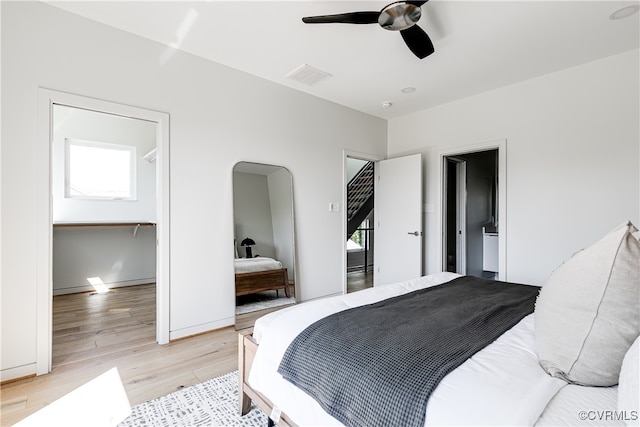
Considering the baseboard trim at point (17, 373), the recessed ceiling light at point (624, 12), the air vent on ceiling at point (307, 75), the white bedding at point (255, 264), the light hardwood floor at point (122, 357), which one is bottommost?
the light hardwood floor at point (122, 357)

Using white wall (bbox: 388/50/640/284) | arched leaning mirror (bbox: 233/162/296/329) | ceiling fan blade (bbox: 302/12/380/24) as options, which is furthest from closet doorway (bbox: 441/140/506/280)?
ceiling fan blade (bbox: 302/12/380/24)

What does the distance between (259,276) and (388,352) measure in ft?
8.39

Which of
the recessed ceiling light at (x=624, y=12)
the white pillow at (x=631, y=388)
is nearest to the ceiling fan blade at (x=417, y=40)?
the recessed ceiling light at (x=624, y=12)

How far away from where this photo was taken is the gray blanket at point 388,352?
3.34 ft

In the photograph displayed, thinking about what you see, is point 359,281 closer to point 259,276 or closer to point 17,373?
point 259,276

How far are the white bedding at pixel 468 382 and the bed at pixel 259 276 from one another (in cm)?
176

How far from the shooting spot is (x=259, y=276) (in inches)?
140

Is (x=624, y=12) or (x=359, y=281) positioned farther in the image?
(x=359, y=281)

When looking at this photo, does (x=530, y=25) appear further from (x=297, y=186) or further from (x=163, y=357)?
(x=163, y=357)

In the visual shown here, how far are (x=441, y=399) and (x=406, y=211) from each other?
3560 millimetres

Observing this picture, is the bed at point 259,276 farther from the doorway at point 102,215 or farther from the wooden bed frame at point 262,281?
the doorway at point 102,215

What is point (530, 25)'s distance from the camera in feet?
8.14

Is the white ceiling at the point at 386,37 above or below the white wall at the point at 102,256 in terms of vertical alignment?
above

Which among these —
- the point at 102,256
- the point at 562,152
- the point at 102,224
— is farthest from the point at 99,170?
the point at 562,152
